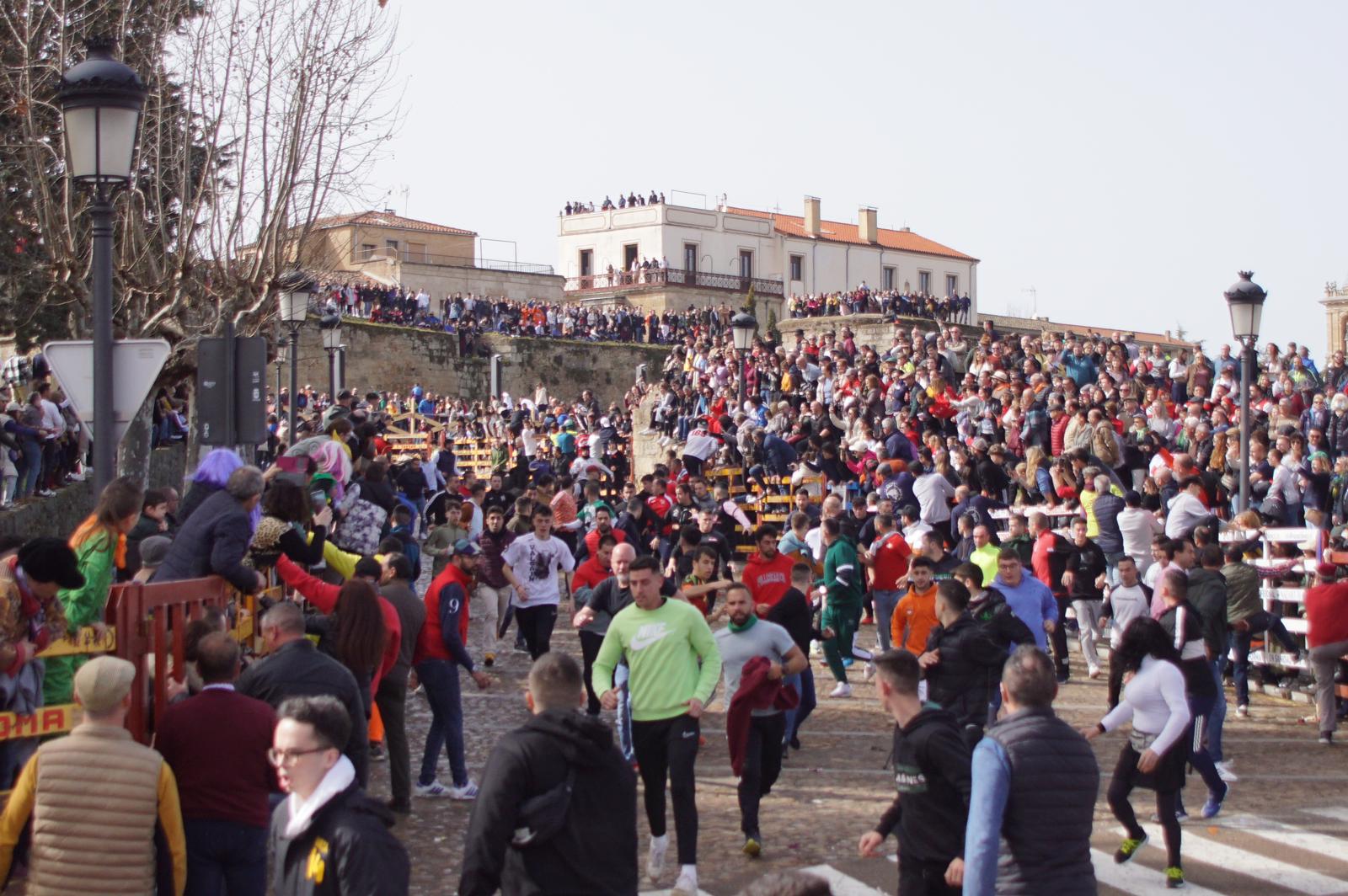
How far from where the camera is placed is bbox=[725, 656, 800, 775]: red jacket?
8641 mm

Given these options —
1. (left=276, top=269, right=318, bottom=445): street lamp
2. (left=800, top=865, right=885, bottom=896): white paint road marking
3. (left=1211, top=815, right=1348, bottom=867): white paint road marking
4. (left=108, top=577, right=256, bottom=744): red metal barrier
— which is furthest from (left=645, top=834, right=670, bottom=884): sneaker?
(left=276, top=269, right=318, bottom=445): street lamp

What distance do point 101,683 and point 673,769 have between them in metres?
3.40

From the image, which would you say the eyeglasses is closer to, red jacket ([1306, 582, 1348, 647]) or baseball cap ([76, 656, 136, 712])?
baseball cap ([76, 656, 136, 712])

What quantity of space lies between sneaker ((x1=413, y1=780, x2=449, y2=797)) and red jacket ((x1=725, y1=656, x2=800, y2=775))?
2.24m

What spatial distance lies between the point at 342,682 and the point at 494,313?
47.5 metres

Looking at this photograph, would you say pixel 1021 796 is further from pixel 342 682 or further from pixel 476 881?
pixel 342 682

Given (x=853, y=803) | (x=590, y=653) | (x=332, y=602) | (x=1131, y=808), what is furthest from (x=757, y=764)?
(x=590, y=653)

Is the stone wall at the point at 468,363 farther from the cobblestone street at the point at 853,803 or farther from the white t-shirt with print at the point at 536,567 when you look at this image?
the cobblestone street at the point at 853,803

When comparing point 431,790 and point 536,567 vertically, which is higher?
point 536,567

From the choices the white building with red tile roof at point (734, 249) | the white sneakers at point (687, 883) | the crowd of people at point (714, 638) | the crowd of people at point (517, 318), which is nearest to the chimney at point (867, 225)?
the white building with red tile roof at point (734, 249)

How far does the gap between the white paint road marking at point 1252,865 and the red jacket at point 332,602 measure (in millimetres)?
4449

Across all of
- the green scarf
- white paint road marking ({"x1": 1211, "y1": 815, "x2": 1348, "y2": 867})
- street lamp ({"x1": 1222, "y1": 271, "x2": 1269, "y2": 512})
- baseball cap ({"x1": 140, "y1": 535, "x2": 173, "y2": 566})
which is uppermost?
street lamp ({"x1": 1222, "y1": 271, "x2": 1269, "y2": 512})

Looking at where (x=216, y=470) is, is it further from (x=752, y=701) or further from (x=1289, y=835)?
(x=1289, y=835)

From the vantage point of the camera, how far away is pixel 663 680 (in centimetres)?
805
